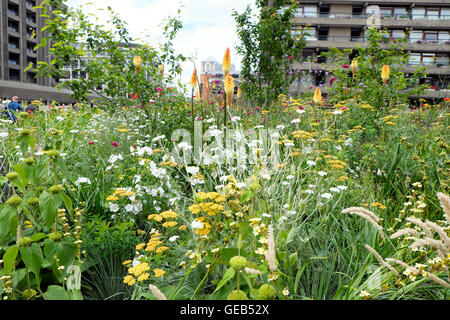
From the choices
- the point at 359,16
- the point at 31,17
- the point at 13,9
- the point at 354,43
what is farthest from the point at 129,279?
the point at 31,17

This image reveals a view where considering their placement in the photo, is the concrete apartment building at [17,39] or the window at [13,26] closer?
the concrete apartment building at [17,39]

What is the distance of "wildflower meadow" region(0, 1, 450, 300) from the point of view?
4.97 ft

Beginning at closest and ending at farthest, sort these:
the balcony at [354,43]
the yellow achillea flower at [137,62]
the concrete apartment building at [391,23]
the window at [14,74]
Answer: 1. the yellow achillea flower at [137,62]
2. the balcony at [354,43]
3. the concrete apartment building at [391,23]
4. the window at [14,74]

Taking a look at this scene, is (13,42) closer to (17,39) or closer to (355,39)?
(17,39)

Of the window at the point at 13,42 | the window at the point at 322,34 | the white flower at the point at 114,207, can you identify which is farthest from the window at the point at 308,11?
the white flower at the point at 114,207

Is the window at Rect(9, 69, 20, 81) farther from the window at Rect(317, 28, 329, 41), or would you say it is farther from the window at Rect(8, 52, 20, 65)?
the window at Rect(317, 28, 329, 41)

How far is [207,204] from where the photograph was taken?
184 centimetres

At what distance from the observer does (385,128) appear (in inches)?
188

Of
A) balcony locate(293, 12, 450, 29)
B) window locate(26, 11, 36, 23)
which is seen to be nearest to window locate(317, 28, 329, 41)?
balcony locate(293, 12, 450, 29)

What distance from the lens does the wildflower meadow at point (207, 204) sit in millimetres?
1514

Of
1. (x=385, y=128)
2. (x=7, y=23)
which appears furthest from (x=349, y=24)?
(x=7, y=23)

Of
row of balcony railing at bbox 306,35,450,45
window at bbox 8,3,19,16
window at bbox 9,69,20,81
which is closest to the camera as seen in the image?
row of balcony railing at bbox 306,35,450,45

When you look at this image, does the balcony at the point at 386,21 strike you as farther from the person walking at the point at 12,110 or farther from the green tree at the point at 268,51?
the person walking at the point at 12,110
